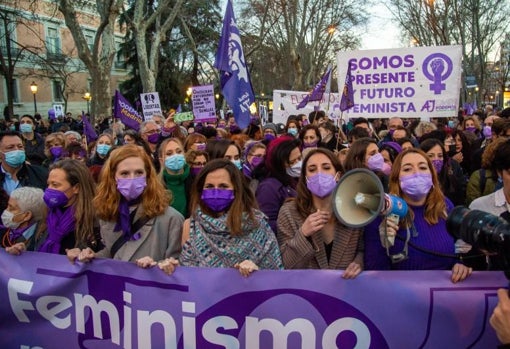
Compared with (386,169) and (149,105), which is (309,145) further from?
(149,105)

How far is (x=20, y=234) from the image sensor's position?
3.24 m

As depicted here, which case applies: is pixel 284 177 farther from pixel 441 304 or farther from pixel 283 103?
pixel 283 103

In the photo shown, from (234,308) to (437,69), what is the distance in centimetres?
584

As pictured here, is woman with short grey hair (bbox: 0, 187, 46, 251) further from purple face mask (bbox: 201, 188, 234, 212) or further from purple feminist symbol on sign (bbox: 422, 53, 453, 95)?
purple feminist symbol on sign (bbox: 422, 53, 453, 95)

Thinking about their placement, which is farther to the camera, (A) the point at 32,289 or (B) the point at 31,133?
(B) the point at 31,133

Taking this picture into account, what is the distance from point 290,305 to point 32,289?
1499mm

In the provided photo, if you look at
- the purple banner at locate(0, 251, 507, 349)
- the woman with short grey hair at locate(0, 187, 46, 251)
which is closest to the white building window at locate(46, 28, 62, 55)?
the woman with short grey hair at locate(0, 187, 46, 251)

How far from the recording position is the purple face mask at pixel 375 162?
4.12m

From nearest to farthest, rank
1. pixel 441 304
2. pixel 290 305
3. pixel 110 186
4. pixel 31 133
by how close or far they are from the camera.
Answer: pixel 441 304 → pixel 290 305 → pixel 110 186 → pixel 31 133

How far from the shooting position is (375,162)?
4125 mm

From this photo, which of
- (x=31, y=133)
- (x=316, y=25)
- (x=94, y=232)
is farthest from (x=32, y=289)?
(x=316, y=25)

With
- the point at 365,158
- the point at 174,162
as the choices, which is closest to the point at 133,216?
the point at 174,162

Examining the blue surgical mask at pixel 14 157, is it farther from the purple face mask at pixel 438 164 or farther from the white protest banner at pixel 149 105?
the white protest banner at pixel 149 105

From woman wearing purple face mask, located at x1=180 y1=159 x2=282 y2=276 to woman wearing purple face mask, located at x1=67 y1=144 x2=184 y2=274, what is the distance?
154mm
